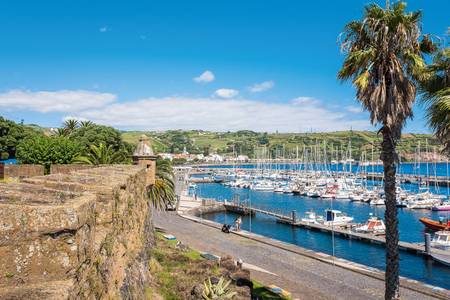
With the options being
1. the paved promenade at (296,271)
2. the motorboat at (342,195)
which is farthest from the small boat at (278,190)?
the paved promenade at (296,271)

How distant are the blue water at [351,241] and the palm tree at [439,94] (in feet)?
78.6

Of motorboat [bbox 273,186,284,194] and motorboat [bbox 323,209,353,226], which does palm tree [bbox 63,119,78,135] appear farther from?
motorboat [bbox 273,186,284,194]

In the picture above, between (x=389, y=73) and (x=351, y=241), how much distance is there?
35.7 m

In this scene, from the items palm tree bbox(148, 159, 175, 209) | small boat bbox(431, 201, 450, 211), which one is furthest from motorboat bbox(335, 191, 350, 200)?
palm tree bbox(148, 159, 175, 209)

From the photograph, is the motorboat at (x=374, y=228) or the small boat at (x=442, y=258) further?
the motorboat at (x=374, y=228)

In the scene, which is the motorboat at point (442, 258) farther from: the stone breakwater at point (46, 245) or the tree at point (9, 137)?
the tree at point (9, 137)

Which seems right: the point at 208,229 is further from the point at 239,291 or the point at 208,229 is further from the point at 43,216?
the point at 43,216

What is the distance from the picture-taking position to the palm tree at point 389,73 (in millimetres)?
12414

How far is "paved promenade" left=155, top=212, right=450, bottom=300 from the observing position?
66.0 ft

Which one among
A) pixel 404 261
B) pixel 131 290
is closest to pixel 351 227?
pixel 404 261

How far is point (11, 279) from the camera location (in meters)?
2.91

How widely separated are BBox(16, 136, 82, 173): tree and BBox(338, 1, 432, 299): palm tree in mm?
19528

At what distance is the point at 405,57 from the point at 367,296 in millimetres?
12502

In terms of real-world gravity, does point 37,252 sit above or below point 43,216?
below
